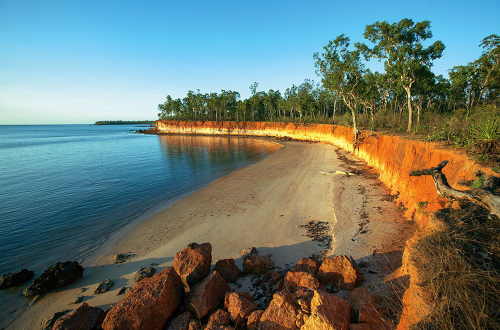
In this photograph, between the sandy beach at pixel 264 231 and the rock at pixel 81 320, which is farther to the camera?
the sandy beach at pixel 264 231

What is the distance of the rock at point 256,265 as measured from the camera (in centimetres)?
664

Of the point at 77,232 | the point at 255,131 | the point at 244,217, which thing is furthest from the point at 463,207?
the point at 255,131

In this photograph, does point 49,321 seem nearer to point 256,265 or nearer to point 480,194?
point 256,265

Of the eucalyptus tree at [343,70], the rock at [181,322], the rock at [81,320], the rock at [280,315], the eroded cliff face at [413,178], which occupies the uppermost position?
the eucalyptus tree at [343,70]

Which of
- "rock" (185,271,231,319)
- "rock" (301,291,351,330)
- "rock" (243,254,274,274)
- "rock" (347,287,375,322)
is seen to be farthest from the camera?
"rock" (243,254,274,274)

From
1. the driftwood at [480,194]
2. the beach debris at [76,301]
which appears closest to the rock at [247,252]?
the beach debris at [76,301]

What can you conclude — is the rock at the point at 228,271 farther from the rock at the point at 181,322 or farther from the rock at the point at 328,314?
the rock at the point at 328,314

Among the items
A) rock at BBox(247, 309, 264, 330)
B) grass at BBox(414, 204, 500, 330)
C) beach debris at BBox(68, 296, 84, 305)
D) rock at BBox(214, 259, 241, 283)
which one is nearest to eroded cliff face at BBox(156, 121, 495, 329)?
grass at BBox(414, 204, 500, 330)

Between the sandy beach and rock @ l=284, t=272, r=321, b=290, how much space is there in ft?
4.73

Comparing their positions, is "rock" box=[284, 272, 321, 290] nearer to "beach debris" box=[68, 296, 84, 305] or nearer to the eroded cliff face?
the eroded cliff face

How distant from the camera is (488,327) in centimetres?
264

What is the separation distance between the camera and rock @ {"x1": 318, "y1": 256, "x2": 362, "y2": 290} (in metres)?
5.42

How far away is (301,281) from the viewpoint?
5281mm

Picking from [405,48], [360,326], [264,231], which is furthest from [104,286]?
[405,48]
